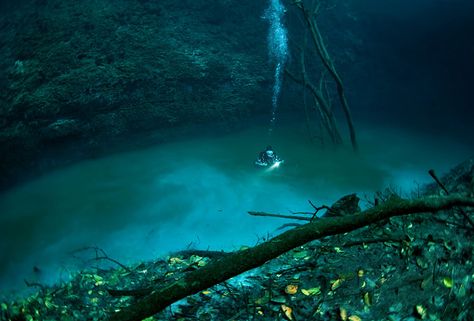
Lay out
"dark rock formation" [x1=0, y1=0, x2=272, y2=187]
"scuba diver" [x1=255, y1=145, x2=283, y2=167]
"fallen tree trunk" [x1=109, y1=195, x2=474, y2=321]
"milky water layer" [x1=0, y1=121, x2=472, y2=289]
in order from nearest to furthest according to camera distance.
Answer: "fallen tree trunk" [x1=109, y1=195, x2=474, y2=321] → "milky water layer" [x1=0, y1=121, x2=472, y2=289] → "dark rock formation" [x1=0, y1=0, x2=272, y2=187] → "scuba diver" [x1=255, y1=145, x2=283, y2=167]

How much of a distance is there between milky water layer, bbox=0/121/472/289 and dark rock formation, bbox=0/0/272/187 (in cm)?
98

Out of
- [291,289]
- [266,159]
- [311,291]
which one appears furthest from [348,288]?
[266,159]

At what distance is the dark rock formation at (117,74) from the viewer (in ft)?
33.9

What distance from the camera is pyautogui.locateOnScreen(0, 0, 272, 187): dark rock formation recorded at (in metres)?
10.3

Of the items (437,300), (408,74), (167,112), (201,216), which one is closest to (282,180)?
(201,216)

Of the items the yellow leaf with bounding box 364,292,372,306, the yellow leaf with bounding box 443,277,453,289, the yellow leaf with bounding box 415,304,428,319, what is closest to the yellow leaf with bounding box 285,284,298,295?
the yellow leaf with bounding box 364,292,372,306

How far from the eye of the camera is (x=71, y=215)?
8.18 m

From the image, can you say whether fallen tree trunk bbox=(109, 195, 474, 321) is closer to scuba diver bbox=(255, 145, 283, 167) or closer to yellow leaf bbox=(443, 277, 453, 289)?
yellow leaf bbox=(443, 277, 453, 289)

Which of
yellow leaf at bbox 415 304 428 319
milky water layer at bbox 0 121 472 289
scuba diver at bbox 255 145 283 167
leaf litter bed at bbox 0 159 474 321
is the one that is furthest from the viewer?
scuba diver at bbox 255 145 283 167

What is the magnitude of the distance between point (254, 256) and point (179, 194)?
292 inches

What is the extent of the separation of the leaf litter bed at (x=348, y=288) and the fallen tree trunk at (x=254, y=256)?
555 mm

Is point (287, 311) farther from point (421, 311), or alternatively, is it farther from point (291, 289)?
point (421, 311)

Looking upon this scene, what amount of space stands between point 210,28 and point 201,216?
29.8ft

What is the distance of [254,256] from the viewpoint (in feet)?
6.39
